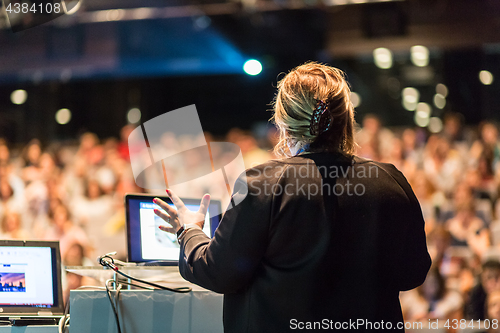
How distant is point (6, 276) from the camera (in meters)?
1.50

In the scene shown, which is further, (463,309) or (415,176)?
(415,176)

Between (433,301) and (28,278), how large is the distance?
9.02 feet

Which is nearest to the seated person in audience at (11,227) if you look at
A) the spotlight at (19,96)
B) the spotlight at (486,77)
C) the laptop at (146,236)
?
the laptop at (146,236)

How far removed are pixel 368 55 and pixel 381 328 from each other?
5.96 m

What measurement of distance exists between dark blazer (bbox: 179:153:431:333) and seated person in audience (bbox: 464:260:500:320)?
2.36 meters

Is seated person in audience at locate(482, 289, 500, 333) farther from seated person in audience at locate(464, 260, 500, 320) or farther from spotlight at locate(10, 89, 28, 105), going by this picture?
spotlight at locate(10, 89, 28, 105)

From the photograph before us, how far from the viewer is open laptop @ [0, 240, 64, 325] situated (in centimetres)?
149

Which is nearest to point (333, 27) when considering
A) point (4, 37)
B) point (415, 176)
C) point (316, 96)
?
point (415, 176)

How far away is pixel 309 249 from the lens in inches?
38.9

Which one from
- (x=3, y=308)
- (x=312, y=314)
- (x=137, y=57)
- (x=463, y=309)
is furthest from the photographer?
(x=137, y=57)

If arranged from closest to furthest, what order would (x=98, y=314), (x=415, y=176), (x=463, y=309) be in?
(x=98, y=314) < (x=463, y=309) < (x=415, y=176)

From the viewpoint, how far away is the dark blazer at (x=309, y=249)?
3.21 ft

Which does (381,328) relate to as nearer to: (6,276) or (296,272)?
(296,272)

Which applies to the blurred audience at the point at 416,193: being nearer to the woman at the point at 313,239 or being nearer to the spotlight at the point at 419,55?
the spotlight at the point at 419,55
